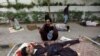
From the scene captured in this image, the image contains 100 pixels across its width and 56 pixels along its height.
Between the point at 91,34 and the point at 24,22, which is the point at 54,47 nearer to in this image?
the point at 91,34

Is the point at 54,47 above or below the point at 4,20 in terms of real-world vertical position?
above

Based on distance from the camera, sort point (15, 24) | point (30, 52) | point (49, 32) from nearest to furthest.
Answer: point (30, 52)
point (49, 32)
point (15, 24)

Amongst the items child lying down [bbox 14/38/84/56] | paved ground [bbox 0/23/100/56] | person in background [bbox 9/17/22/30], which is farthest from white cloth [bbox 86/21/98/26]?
child lying down [bbox 14/38/84/56]

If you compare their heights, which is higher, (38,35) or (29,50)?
(29,50)

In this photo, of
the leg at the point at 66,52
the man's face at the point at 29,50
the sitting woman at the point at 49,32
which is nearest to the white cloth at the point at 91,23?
the sitting woman at the point at 49,32

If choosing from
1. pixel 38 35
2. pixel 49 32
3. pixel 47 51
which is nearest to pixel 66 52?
pixel 47 51

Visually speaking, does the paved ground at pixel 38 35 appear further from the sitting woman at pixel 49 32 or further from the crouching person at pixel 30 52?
Answer: the crouching person at pixel 30 52

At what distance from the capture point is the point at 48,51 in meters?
6.11

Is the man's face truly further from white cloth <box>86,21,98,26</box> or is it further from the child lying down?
white cloth <box>86,21,98,26</box>

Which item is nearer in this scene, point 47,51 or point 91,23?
point 47,51

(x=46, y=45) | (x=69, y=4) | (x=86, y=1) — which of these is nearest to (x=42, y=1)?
(x=69, y=4)

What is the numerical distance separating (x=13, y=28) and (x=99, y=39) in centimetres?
387

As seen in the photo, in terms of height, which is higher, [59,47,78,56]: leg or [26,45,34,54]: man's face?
[26,45,34,54]: man's face

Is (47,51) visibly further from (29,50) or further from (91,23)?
(91,23)
